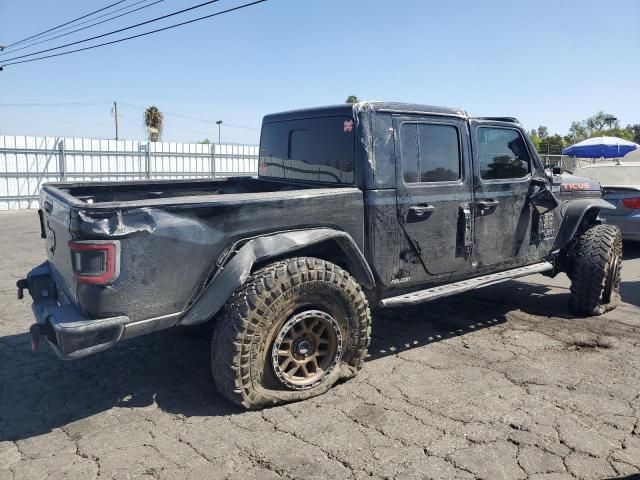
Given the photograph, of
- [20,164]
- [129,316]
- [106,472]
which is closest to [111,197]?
[129,316]

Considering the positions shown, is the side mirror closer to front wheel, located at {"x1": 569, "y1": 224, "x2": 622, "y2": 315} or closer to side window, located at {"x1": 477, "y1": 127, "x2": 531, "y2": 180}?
side window, located at {"x1": 477, "y1": 127, "x2": 531, "y2": 180}

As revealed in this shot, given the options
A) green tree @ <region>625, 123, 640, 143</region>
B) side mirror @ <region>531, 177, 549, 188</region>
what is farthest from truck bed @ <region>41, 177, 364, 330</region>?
green tree @ <region>625, 123, 640, 143</region>

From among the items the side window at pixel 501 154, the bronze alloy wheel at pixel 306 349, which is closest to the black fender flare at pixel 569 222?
the side window at pixel 501 154

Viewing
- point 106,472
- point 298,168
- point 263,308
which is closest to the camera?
point 106,472

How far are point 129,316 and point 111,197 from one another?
1.98 meters

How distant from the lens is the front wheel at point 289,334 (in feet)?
10.5

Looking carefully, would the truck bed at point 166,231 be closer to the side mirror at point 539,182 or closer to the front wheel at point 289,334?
the front wheel at point 289,334

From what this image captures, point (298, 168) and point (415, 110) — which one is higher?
point (415, 110)

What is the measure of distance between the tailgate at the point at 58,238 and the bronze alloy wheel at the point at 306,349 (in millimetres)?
1280

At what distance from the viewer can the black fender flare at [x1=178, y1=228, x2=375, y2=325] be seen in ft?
10.4

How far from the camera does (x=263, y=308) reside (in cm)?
322

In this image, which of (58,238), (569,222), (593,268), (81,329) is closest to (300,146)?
(58,238)

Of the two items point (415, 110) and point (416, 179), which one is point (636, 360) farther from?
point (415, 110)

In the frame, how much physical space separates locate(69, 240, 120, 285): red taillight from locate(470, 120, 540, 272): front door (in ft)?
9.60
